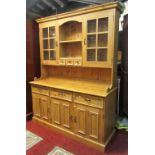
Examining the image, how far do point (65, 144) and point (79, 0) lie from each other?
2224 millimetres

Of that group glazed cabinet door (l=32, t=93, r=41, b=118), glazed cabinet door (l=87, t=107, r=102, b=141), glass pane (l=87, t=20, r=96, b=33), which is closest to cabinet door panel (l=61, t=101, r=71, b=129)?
glazed cabinet door (l=87, t=107, r=102, b=141)

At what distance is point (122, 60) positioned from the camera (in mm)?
2406

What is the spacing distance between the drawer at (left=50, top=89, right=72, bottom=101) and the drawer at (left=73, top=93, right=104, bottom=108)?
0.10 m

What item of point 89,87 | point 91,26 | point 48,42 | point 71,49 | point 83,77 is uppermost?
point 91,26

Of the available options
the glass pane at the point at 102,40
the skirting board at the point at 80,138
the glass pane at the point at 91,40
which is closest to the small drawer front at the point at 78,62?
the glass pane at the point at 91,40

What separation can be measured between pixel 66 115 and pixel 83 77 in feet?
2.30

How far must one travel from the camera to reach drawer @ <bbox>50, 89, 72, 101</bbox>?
2048 millimetres

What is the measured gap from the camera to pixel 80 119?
1978mm

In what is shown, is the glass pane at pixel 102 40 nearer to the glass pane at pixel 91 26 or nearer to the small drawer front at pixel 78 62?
the glass pane at pixel 91 26

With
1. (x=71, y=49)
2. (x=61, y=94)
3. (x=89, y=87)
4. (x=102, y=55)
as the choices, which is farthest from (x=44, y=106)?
(x=102, y=55)

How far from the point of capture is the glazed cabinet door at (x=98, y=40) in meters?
1.88

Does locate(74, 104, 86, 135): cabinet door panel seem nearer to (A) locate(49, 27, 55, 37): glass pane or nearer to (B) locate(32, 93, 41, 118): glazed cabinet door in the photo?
(B) locate(32, 93, 41, 118): glazed cabinet door

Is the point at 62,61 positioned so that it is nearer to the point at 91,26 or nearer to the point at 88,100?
the point at 91,26
